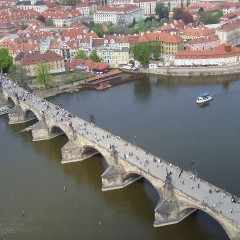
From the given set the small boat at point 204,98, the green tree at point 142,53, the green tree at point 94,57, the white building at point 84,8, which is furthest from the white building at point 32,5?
the small boat at point 204,98

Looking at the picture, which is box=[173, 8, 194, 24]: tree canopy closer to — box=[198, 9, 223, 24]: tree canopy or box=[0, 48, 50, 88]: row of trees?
box=[198, 9, 223, 24]: tree canopy

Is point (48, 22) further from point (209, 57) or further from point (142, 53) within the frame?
point (209, 57)

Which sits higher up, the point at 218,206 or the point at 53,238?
the point at 218,206

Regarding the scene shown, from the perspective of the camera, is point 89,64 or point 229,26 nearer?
point 89,64

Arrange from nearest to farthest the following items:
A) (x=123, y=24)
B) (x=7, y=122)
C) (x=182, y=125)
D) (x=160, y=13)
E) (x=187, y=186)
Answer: (x=187, y=186) < (x=182, y=125) < (x=7, y=122) < (x=123, y=24) < (x=160, y=13)

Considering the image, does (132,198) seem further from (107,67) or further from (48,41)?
(48,41)

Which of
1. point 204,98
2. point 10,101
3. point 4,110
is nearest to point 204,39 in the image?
point 204,98

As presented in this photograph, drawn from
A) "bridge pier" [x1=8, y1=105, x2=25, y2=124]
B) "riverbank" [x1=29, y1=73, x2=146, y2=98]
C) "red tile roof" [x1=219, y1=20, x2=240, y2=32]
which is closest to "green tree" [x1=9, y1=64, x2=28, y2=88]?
"riverbank" [x1=29, y1=73, x2=146, y2=98]

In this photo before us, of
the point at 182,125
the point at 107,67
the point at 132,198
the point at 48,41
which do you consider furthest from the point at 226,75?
the point at 132,198

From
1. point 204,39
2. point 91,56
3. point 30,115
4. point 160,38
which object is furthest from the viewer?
point 204,39
